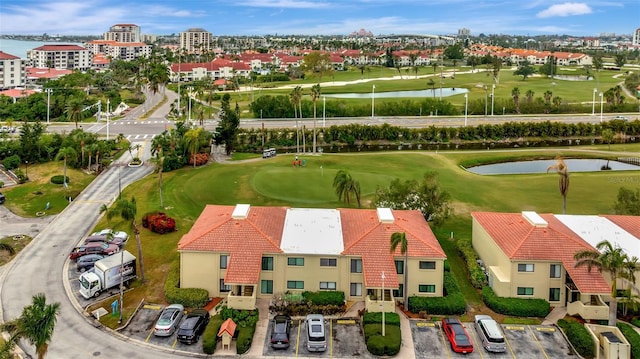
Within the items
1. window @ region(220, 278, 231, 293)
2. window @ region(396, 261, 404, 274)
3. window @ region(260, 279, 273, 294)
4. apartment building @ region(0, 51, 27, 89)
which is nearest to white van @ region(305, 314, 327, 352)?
window @ region(260, 279, 273, 294)

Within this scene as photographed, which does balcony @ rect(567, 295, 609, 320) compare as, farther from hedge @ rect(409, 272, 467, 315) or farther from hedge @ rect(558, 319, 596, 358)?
hedge @ rect(409, 272, 467, 315)

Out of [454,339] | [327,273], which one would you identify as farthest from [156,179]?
[454,339]

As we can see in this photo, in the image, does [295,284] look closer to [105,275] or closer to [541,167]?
[105,275]

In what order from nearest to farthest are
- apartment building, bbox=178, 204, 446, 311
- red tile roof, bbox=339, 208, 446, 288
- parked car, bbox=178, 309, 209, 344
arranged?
parked car, bbox=178, 309, 209, 344 < red tile roof, bbox=339, 208, 446, 288 < apartment building, bbox=178, 204, 446, 311

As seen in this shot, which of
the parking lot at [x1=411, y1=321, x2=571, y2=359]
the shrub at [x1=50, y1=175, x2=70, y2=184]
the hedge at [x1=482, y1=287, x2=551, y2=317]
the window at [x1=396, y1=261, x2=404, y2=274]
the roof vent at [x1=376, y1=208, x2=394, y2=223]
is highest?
the roof vent at [x1=376, y1=208, x2=394, y2=223]

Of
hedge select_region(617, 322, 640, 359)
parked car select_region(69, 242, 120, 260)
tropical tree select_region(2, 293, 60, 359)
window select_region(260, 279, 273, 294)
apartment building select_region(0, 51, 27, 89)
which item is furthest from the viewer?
apartment building select_region(0, 51, 27, 89)

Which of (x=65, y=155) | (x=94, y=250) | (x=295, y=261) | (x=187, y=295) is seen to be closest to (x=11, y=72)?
(x=65, y=155)

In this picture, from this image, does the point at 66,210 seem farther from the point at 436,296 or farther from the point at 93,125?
the point at 93,125
